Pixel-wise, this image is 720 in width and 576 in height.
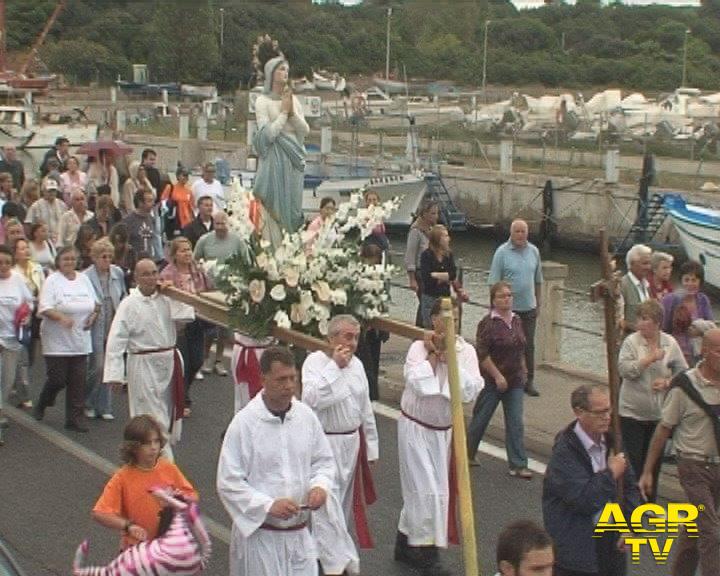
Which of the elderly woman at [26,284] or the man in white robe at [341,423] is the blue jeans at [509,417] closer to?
the man in white robe at [341,423]

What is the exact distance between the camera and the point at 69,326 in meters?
12.2

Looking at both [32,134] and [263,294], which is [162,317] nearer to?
[263,294]

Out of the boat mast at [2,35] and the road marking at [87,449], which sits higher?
the boat mast at [2,35]

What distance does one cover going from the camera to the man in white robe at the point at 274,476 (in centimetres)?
727

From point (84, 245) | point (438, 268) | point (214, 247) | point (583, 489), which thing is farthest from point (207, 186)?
point (583, 489)

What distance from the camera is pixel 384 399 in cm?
1380

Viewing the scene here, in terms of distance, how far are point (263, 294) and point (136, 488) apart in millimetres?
2682

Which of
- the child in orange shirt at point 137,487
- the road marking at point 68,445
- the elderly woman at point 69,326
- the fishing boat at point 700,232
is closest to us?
the child in orange shirt at point 137,487

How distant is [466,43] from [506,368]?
2471 inches

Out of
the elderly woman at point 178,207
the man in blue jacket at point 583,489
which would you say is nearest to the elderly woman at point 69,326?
the man in blue jacket at point 583,489

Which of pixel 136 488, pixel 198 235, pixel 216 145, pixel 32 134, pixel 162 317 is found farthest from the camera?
pixel 216 145

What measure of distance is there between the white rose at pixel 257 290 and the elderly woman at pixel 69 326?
3112mm

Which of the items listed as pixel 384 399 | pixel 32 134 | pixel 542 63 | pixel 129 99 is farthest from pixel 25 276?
pixel 542 63

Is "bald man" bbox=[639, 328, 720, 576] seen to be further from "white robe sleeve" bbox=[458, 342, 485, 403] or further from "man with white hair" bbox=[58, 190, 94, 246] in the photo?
"man with white hair" bbox=[58, 190, 94, 246]
